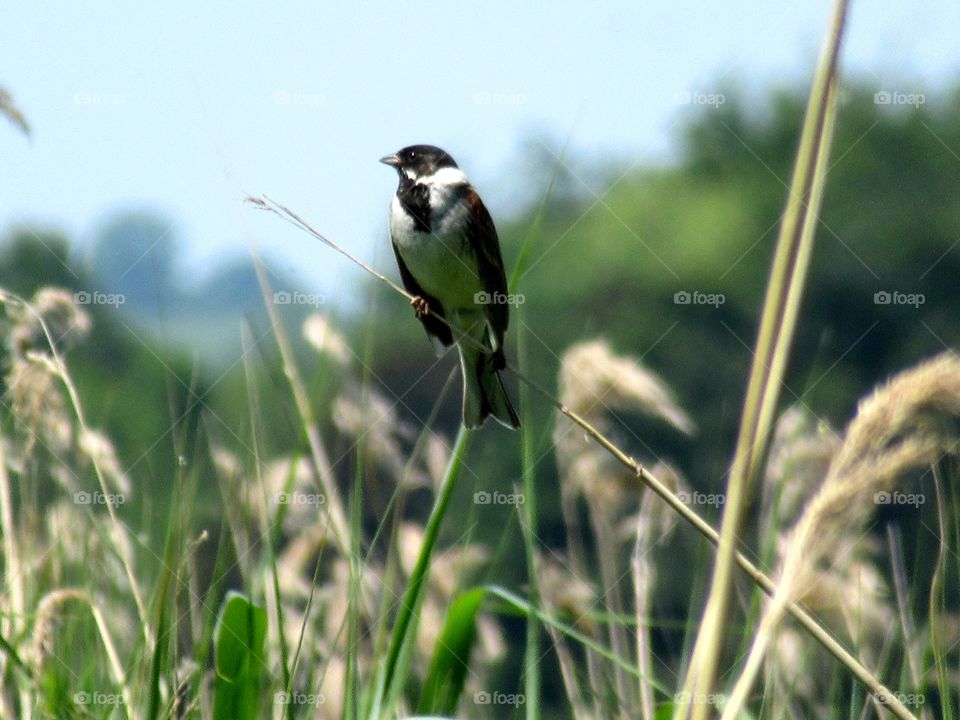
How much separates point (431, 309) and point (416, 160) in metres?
0.58

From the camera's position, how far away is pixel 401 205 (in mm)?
4270

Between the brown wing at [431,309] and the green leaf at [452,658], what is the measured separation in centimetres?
209

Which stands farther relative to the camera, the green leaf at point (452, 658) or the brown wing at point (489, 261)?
the brown wing at point (489, 261)

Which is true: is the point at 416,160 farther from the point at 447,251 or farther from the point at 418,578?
the point at 418,578

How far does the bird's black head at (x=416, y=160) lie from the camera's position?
4461 millimetres

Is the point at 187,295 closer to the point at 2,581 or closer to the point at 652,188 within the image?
the point at 2,581

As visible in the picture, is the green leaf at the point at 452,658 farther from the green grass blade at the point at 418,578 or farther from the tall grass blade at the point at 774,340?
the tall grass blade at the point at 774,340

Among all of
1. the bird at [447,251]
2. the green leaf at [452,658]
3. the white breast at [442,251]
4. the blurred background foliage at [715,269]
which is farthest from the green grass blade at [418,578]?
the blurred background foliage at [715,269]

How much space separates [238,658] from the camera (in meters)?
2.04

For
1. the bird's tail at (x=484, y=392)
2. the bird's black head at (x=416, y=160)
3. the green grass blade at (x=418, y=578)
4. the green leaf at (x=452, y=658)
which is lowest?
the green leaf at (x=452, y=658)

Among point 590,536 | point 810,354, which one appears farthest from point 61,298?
point 810,354

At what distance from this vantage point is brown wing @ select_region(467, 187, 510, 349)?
427 centimetres

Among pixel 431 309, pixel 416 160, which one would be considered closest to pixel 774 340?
pixel 431 309

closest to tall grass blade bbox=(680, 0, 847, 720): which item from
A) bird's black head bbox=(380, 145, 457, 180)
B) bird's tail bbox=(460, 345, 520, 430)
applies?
bird's tail bbox=(460, 345, 520, 430)
